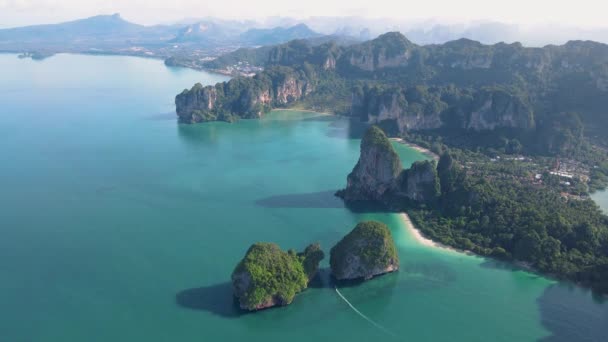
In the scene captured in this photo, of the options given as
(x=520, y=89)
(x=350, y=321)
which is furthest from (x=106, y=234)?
(x=520, y=89)

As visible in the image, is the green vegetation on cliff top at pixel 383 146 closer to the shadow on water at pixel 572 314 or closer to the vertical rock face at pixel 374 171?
the vertical rock face at pixel 374 171

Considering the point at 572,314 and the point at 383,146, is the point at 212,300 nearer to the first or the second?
the point at 572,314

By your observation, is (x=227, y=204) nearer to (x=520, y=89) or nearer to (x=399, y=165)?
(x=399, y=165)

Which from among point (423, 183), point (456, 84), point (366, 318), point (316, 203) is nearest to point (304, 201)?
point (316, 203)

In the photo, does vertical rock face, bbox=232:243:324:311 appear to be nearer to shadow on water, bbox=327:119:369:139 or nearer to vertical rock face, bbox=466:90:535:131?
shadow on water, bbox=327:119:369:139

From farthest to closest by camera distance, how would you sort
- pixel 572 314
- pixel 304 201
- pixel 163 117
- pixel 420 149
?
1. pixel 163 117
2. pixel 420 149
3. pixel 304 201
4. pixel 572 314

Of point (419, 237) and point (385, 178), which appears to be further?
point (385, 178)

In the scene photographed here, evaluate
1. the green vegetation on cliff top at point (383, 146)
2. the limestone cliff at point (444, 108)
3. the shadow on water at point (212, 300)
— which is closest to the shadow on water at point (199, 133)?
the limestone cliff at point (444, 108)
